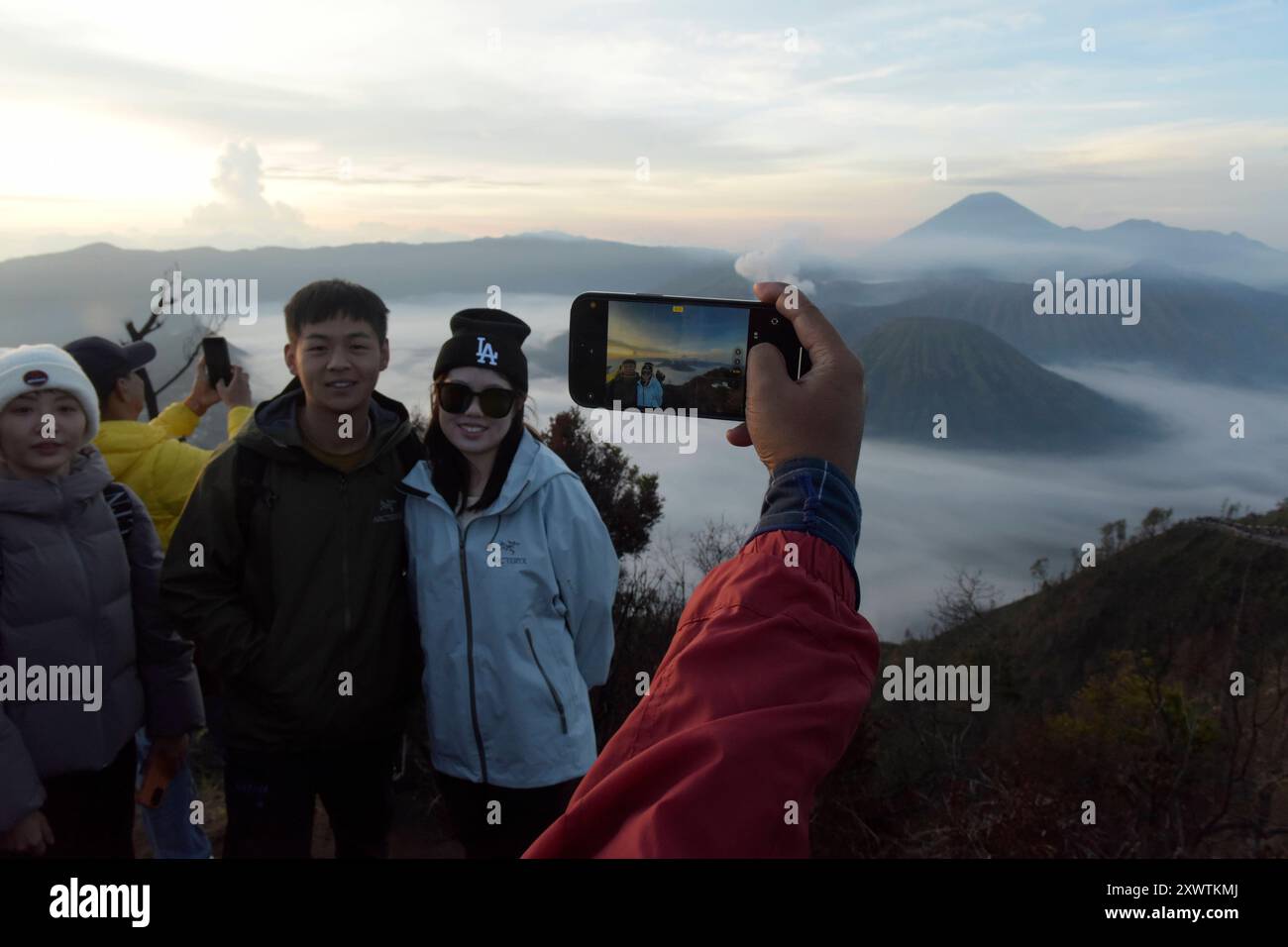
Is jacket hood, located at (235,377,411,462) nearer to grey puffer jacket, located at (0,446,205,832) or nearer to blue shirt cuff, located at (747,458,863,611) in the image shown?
grey puffer jacket, located at (0,446,205,832)

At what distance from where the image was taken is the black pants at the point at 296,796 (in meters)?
2.99

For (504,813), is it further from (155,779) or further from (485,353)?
(485,353)

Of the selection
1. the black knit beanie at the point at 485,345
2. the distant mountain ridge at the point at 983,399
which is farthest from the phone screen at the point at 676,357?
the distant mountain ridge at the point at 983,399

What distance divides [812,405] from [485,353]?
7.24 feet

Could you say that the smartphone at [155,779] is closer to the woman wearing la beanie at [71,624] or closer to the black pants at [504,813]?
the woman wearing la beanie at [71,624]

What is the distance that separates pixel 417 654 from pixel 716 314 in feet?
6.15

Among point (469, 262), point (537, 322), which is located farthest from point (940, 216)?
point (537, 322)

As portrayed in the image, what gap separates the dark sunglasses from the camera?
10.3 ft

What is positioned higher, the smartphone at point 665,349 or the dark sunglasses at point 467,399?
the dark sunglasses at point 467,399

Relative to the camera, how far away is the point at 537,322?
145 inches

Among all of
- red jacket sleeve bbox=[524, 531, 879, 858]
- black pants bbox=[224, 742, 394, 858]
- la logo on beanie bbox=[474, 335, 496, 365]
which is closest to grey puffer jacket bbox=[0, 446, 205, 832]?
black pants bbox=[224, 742, 394, 858]

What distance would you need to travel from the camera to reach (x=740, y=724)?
0.84 m

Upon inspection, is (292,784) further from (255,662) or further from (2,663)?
(2,663)

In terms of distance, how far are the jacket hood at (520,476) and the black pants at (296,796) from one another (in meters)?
0.93
